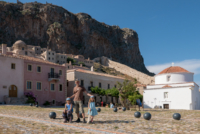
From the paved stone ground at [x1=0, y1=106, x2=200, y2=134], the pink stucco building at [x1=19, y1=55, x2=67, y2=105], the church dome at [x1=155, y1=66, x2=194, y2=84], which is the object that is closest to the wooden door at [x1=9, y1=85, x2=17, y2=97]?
the pink stucco building at [x1=19, y1=55, x2=67, y2=105]

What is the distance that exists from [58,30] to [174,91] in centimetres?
7749

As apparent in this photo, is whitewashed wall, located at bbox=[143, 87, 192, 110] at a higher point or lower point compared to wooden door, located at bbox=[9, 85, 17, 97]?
lower

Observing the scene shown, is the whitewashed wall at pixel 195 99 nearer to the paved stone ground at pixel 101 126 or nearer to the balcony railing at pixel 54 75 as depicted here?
the balcony railing at pixel 54 75

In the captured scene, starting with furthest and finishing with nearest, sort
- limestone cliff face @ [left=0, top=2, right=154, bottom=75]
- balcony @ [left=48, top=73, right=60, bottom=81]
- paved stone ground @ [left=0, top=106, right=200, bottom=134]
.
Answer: limestone cliff face @ [left=0, top=2, right=154, bottom=75]
balcony @ [left=48, top=73, right=60, bottom=81]
paved stone ground @ [left=0, top=106, right=200, bottom=134]

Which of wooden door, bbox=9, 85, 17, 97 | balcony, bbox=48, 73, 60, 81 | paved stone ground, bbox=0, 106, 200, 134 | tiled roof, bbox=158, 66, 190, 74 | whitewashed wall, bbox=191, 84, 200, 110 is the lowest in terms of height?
whitewashed wall, bbox=191, 84, 200, 110

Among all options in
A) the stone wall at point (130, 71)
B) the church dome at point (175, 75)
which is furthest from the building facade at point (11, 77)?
the stone wall at point (130, 71)

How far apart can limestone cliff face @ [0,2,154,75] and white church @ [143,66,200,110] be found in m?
67.7

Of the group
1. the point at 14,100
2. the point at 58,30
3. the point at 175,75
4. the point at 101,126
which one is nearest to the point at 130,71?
the point at 58,30

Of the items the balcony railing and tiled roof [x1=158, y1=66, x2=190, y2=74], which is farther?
tiled roof [x1=158, y1=66, x2=190, y2=74]

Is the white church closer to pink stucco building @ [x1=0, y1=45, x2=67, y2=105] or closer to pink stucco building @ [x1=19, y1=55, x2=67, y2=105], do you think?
pink stucco building @ [x1=19, y1=55, x2=67, y2=105]

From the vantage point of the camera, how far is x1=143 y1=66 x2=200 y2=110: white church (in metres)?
31.5

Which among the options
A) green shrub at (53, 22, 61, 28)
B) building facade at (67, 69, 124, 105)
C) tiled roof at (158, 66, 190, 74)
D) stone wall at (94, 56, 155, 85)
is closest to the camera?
tiled roof at (158, 66, 190, 74)

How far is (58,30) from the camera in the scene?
100562mm

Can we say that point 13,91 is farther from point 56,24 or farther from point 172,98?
point 56,24
